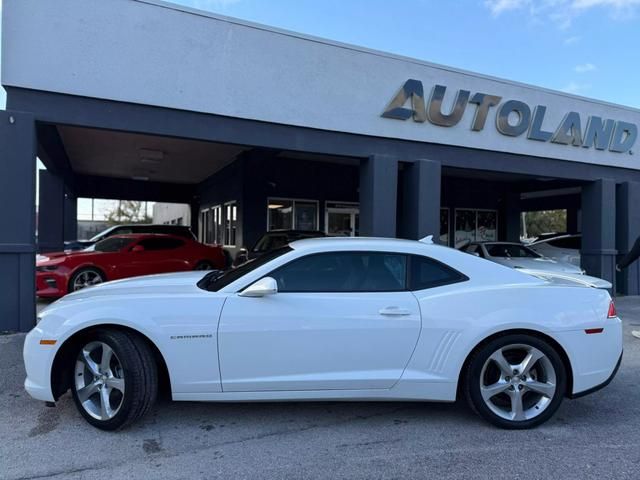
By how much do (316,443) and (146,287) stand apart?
1878mm

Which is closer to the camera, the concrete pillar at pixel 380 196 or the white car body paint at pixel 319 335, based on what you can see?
the white car body paint at pixel 319 335

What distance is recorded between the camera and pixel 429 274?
12.9 ft

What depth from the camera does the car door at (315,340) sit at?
359 cm

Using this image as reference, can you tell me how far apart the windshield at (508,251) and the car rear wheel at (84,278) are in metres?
8.79

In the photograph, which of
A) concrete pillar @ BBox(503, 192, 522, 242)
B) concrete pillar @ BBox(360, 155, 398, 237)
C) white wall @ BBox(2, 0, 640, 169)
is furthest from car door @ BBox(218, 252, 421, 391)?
concrete pillar @ BBox(503, 192, 522, 242)

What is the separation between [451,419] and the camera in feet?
13.1

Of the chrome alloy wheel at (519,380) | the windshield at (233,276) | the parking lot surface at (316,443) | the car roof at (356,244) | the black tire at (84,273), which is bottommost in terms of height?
the parking lot surface at (316,443)

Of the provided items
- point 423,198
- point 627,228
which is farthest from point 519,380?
point 627,228

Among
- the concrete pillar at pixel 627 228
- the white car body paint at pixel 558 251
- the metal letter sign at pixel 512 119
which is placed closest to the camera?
the metal letter sign at pixel 512 119

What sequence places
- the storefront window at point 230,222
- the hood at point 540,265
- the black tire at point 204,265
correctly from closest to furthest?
the hood at point 540,265
the black tire at point 204,265
the storefront window at point 230,222

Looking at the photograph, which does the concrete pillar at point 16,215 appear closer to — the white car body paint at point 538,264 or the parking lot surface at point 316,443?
the parking lot surface at point 316,443

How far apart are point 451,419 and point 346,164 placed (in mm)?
11343

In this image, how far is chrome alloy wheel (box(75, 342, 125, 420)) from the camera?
3621 millimetres

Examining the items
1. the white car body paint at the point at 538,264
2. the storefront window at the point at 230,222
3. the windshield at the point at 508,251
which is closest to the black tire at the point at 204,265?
the storefront window at the point at 230,222
